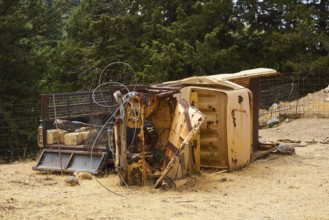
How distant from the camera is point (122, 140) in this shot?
7.63 m

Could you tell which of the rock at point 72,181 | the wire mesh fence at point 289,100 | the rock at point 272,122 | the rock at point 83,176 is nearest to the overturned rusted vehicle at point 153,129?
the rock at point 83,176

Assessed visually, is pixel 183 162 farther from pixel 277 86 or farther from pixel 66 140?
pixel 277 86

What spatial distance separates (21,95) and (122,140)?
46.6ft

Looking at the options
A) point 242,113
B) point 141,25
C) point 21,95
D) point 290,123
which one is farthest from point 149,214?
point 141,25

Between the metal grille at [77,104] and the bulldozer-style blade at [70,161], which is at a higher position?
the metal grille at [77,104]

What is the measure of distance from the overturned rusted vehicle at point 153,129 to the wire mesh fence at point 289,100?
756cm

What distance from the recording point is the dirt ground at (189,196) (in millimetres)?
6047

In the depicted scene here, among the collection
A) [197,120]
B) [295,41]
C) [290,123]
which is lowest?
[290,123]

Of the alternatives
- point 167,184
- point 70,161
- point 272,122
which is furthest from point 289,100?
point 167,184

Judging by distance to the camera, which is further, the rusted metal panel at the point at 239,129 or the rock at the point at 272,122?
the rock at the point at 272,122

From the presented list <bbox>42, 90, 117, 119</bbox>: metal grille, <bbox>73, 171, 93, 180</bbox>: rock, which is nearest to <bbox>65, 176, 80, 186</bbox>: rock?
<bbox>73, 171, 93, 180</bbox>: rock

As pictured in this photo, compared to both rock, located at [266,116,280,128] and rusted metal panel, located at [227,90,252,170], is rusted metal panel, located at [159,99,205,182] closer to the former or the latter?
rusted metal panel, located at [227,90,252,170]

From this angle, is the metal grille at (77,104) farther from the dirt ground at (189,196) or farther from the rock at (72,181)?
the rock at (72,181)

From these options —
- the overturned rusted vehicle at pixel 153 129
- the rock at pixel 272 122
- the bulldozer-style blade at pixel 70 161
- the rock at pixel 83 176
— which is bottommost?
the rock at pixel 272 122
